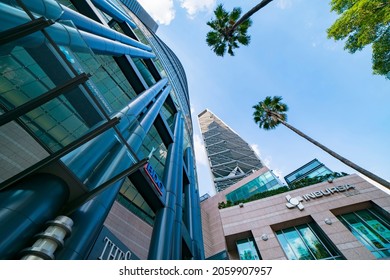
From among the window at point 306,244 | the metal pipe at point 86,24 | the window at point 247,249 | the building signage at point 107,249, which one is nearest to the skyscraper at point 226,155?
the window at point 247,249

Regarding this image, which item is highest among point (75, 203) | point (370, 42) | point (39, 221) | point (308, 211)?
point (370, 42)

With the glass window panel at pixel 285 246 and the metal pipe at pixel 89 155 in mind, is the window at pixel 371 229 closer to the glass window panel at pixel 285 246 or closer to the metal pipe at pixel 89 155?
the glass window panel at pixel 285 246

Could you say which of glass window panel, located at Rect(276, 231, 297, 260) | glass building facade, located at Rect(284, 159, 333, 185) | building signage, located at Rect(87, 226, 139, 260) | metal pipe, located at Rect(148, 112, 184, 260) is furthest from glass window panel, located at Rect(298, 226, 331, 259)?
glass building facade, located at Rect(284, 159, 333, 185)

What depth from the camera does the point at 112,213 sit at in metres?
11.9

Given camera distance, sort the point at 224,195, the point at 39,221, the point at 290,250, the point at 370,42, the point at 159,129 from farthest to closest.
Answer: the point at 224,195 → the point at 159,129 → the point at 290,250 → the point at 370,42 → the point at 39,221

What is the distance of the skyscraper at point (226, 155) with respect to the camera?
214 feet

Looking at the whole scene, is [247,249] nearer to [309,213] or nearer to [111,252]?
Result: [309,213]

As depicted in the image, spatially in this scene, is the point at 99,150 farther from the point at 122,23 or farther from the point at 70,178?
the point at 122,23

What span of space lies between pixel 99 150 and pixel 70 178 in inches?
68.9

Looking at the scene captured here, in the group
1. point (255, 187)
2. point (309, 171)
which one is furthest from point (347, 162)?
point (309, 171)

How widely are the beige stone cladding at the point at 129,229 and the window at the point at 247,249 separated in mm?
7724
